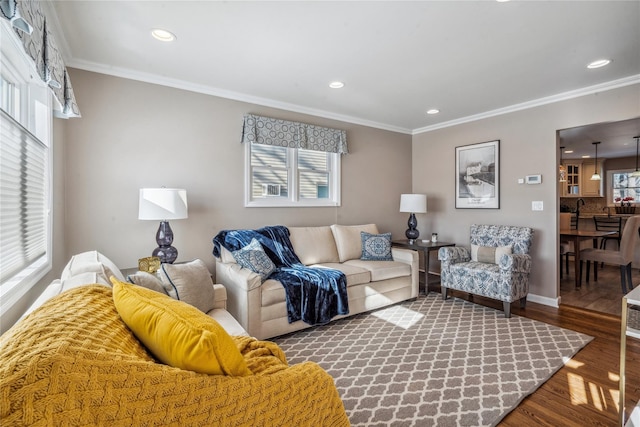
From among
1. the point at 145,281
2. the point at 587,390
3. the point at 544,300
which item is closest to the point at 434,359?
the point at 587,390

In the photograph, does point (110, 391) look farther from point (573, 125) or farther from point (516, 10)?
point (573, 125)

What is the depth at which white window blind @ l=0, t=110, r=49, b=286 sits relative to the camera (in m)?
1.70

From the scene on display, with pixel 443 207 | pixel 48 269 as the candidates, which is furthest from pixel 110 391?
pixel 443 207

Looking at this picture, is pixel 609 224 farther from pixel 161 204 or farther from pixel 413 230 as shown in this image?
pixel 161 204

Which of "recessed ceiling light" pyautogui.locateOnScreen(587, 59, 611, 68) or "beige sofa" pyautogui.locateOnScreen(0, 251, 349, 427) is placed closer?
"beige sofa" pyautogui.locateOnScreen(0, 251, 349, 427)

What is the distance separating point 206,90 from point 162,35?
108cm

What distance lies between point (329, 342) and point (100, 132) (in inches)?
112

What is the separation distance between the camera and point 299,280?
10.1 ft

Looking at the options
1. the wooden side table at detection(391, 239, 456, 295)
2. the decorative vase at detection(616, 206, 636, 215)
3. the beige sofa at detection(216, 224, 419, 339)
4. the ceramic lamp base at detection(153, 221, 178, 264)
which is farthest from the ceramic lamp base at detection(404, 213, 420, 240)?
the decorative vase at detection(616, 206, 636, 215)

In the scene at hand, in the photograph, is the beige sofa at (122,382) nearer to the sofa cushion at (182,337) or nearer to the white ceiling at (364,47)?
the sofa cushion at (182,337)

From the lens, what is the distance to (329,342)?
9.52ft

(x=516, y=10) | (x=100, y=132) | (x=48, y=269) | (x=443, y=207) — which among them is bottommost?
(x=48, y=269)

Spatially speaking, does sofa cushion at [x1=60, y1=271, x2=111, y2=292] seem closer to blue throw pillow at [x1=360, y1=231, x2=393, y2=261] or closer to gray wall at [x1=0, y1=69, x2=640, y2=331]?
gray wall at [x1=0, y1=69, x2=640, y2=331]

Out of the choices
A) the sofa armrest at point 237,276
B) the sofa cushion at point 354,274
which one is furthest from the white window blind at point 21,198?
the sofa cushion at point 354,274
